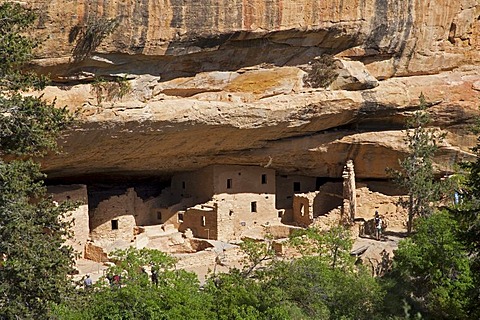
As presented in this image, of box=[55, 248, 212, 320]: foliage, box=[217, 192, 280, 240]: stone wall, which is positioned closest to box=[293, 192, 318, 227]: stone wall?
box=[217, 192, 280, 240]: stone wall

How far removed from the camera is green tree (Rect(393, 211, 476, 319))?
16250 millimetres

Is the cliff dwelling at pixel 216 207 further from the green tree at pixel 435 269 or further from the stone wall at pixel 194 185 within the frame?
the green tree at pixel 435 269

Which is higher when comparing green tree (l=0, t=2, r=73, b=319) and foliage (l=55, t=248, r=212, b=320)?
green tree (l=0, t=2, r=73, b=319)

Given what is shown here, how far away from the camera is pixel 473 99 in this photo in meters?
20.9

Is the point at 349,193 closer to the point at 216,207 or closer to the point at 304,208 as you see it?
the point at 304,208

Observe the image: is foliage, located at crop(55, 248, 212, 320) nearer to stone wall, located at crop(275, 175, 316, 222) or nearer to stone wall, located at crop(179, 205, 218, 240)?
stone wall, located at crop(179, 205, 218, 240)

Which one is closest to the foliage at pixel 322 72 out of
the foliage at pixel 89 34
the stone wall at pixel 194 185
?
the stone wall at pixel 194 185

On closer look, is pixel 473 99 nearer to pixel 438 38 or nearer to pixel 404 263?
pixel 438 38

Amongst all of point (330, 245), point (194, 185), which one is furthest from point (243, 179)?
point (330, 245)

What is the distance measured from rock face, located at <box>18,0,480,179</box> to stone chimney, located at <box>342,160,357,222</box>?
35 cm

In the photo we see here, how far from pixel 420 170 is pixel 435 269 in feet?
13.4

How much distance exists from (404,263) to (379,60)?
5601mm

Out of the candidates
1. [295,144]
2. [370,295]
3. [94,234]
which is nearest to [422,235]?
[370,295]

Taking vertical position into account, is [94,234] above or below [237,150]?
below
